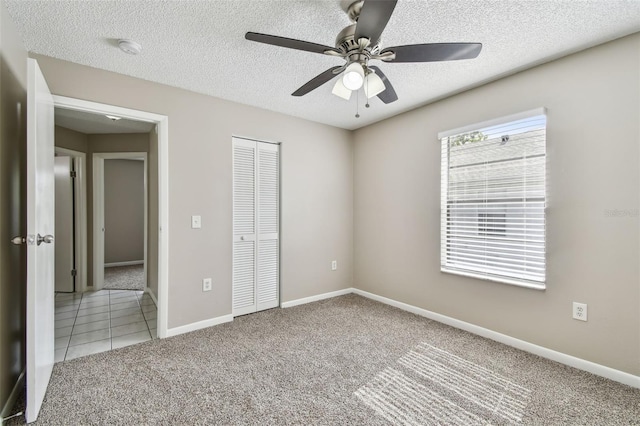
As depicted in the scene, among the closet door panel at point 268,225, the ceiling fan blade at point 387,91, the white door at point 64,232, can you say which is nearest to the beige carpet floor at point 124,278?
the white door at point 64,232

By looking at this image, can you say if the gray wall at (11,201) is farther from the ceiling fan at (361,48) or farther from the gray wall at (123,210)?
the gray wall at (123,210)

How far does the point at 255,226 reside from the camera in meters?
3.41

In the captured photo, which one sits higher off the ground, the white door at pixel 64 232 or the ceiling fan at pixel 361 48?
the ceiling fan at pixel 361 48

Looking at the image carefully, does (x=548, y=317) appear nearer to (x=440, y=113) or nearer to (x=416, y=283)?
(x=416, y=283)

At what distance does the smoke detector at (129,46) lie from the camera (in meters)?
2.04

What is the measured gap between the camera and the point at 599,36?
6.49 ft

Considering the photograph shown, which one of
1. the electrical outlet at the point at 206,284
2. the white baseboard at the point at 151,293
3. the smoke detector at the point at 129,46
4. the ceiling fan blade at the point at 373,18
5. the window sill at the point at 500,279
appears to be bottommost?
the white baseboard at the point at 151,293

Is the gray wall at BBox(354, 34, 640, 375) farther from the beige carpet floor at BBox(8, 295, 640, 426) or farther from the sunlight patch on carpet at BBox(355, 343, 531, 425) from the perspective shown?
the sunlight patch on carpet at BBox(355, 343, 531, 425)

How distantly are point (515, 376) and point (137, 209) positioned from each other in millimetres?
6986

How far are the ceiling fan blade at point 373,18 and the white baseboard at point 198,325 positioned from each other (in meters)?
2.79

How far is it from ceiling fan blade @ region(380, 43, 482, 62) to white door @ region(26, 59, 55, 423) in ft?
6.49

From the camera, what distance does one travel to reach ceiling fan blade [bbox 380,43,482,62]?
5.03 feet

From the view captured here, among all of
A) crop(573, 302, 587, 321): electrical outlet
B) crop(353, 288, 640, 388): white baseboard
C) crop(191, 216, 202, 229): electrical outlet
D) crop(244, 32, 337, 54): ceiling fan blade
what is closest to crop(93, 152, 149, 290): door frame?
crop(191, 216, 202, 229): electrical outlet

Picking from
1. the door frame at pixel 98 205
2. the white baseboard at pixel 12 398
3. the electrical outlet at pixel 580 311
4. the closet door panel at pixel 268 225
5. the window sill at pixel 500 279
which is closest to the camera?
the white baseboard at pixel 12 398
